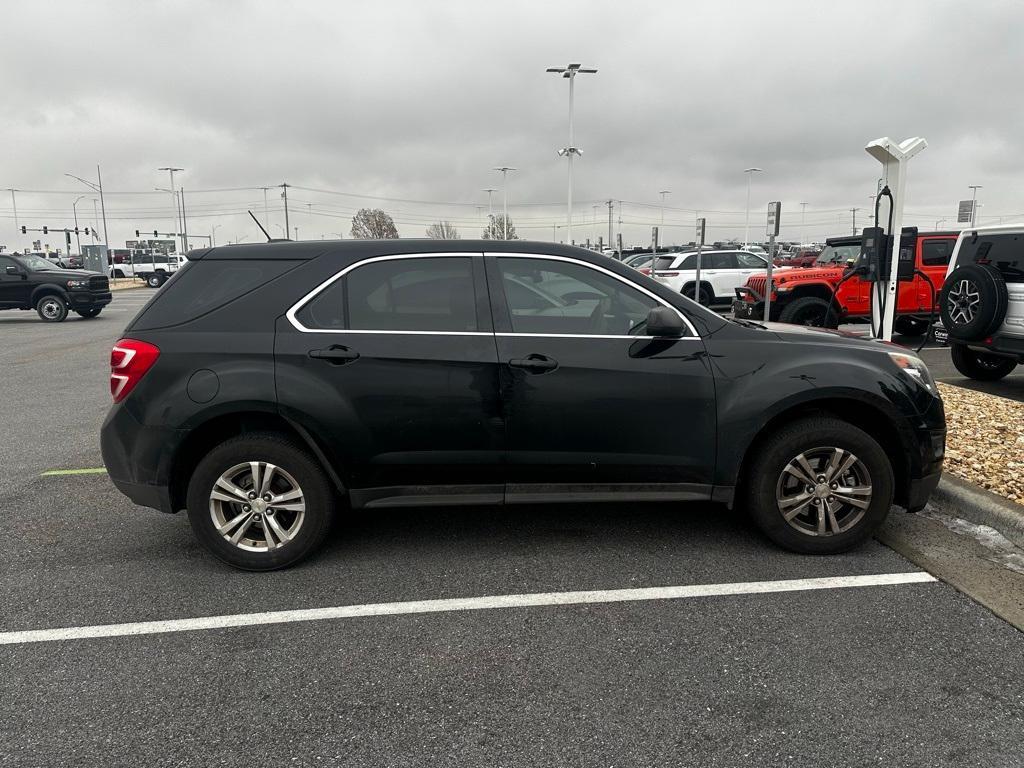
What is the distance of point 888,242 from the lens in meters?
8.07

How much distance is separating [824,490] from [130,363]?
12.1 ft

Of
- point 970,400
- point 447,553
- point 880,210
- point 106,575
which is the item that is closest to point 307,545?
point 447,553

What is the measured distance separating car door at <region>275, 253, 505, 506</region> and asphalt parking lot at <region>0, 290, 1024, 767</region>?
1.72 ft

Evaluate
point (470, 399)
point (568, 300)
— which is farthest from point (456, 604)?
point (568, 300)

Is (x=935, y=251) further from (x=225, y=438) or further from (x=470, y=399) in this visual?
(x=225, y=438)

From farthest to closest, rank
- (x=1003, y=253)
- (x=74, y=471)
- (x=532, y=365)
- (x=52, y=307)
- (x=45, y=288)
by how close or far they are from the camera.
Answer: (x=52, y=307) → (x=45, y=288) → (x=1003, y=253) → (x=74, y=471) → (x=532, y=365)

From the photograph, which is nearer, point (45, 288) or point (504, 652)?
point (504, 652)

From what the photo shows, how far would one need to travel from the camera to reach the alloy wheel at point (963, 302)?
7359mm

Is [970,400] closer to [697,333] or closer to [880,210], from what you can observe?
[880,210]

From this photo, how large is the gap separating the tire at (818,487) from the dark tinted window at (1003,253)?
508cm

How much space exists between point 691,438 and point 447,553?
149 centimetres

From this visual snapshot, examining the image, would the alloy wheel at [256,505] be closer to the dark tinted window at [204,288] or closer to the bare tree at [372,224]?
the dark tinted window at [204,288]

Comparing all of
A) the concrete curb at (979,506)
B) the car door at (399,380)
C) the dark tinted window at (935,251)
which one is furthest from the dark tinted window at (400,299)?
the dark tinted window at (935,251)

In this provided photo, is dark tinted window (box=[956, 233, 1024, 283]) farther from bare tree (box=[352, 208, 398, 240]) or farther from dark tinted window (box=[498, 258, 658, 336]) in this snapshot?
bare tree (box=[352, 208, 398, 240])
